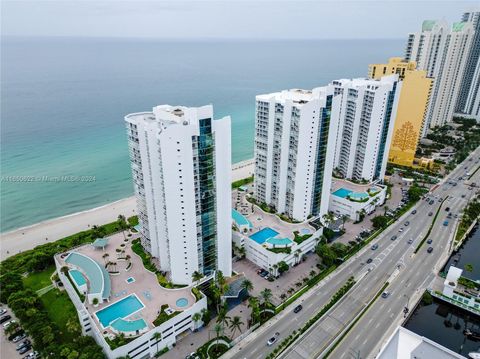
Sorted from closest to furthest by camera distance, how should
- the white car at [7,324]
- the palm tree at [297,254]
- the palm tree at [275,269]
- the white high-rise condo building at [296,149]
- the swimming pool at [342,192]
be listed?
the white car at [7,324], the palm tree at [275,269], the palm tree at [297,254], the white high-rise condo building at [296,149], the swimming pool at [342,192]

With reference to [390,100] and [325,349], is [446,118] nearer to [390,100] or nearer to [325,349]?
[390,100]

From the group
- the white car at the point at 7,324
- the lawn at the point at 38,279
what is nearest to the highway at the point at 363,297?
the white car at the point at 7,324

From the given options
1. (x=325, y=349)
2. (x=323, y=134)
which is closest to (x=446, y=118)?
(x=323, y=134)

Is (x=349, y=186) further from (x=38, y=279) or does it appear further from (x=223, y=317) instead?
(x=38, y=279)

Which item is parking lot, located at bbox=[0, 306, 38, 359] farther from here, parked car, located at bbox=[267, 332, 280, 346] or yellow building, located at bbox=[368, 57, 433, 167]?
yellow building, located at bbox=[368, 57, 433, 167]

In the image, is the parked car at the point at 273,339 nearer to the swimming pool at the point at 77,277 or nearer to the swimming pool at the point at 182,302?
the swimming pool at the point at 182,302

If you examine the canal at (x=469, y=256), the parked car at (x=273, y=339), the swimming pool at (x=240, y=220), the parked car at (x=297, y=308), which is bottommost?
the canal at (x=469, y=256)
